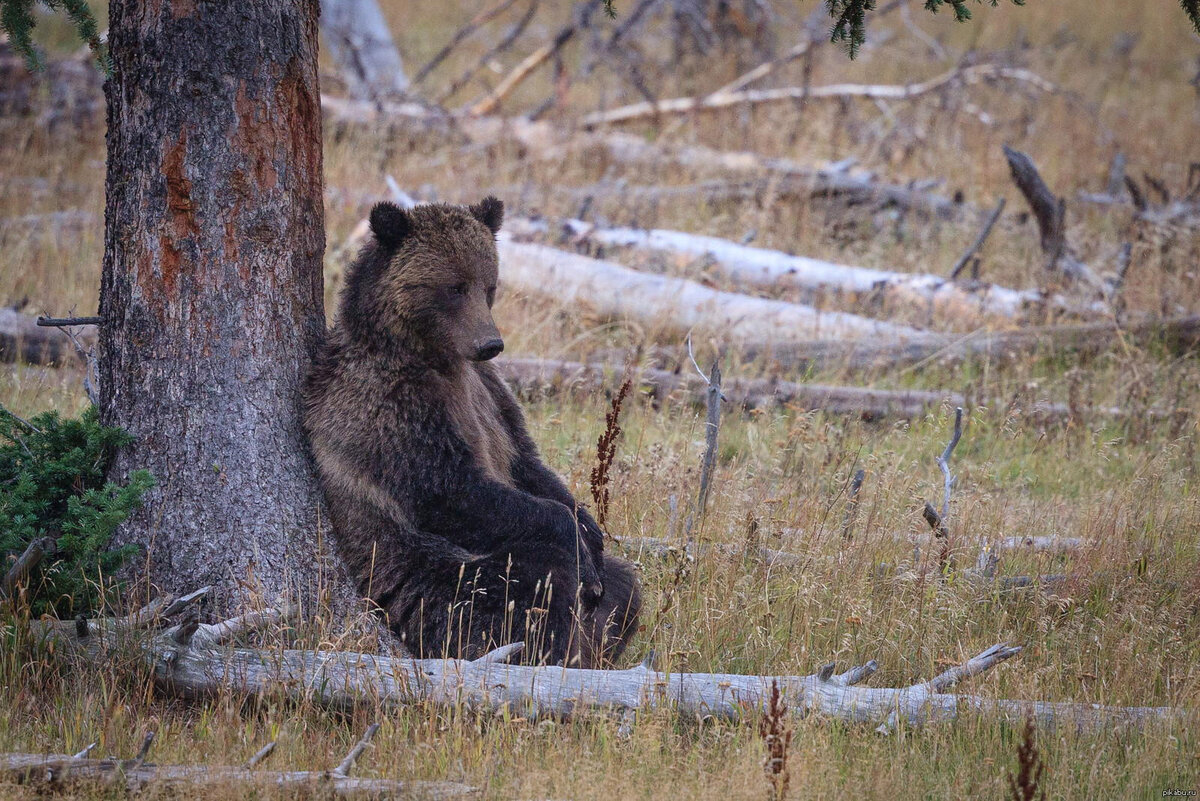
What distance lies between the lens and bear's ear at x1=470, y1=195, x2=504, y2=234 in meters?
4.63

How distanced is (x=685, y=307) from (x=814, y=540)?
3.78 metres

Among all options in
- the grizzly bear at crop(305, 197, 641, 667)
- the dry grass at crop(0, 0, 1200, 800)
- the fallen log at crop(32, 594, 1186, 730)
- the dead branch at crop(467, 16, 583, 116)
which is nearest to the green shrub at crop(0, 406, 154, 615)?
the fallen log at crop(32, 594, 1186, 730)

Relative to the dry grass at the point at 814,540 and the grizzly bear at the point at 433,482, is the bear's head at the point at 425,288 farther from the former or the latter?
the dry grass at the point at 814,540

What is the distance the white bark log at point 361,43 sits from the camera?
14.9 meters

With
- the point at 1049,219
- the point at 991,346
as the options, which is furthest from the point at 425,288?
the point at 1049,219

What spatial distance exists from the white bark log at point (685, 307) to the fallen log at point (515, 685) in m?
4.72

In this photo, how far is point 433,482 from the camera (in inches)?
162

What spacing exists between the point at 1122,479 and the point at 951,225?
5064mm

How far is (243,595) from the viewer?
4.09m

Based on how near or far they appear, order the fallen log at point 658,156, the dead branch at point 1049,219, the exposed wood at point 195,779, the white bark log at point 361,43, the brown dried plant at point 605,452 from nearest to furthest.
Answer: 1. the exposed wood at point 195,779
2. the brown dried plant at point 605,452
3. the dead branch at point 1049,219
4. the fallen log at point 658,156
5. the white bark log at point 361,43

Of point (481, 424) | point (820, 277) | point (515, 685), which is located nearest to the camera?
point (515, 685)

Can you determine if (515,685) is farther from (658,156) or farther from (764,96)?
(764,96)

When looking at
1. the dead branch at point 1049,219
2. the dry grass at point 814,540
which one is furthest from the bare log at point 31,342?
the dead branch at point 1049,219

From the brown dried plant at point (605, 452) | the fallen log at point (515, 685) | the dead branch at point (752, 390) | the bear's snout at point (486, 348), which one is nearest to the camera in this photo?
the fallen log at point (515, 685)
